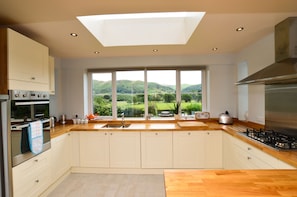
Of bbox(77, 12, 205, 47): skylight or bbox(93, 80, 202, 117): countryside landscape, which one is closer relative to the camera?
bbox(77, 12, 205, 47): skylight

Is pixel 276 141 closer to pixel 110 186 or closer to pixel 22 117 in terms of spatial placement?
pixel 110 186

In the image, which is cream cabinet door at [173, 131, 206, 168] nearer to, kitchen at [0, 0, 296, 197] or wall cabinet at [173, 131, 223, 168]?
wall cabinet at [173, 131, 223, 168]

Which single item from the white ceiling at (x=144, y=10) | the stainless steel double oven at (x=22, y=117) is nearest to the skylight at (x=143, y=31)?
the white ceiling at (x=144, y=10)

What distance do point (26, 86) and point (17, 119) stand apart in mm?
418

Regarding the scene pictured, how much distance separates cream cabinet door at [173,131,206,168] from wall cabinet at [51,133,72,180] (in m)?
1.88

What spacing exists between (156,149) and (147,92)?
1.33 metres

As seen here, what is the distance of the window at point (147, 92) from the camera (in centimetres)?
413

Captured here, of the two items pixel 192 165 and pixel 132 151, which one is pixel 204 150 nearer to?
pixel 192 165

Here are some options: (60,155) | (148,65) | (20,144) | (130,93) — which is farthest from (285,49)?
(60,155)

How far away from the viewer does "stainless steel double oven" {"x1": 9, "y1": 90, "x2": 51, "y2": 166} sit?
197 cm

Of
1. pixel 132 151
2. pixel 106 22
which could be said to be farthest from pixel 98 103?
pixel 106 22

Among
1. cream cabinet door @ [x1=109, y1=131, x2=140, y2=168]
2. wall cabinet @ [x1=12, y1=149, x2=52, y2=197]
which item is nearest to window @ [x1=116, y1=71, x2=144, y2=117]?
cream cabinet door @ [x1=109, y1=131, x2=140, y2=168]

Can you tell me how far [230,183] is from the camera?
111cm

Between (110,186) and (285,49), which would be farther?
(110,186)
